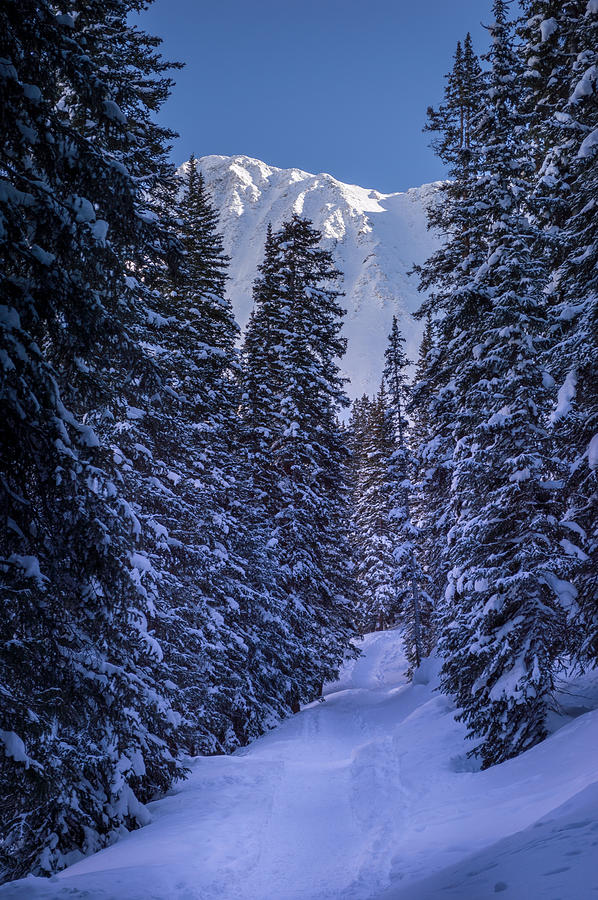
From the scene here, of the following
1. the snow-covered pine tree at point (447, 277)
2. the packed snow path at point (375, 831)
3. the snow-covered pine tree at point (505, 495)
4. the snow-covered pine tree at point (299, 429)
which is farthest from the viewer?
the snow-covered pine tree at point (299, 429)

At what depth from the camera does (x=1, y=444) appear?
5309 millimetres

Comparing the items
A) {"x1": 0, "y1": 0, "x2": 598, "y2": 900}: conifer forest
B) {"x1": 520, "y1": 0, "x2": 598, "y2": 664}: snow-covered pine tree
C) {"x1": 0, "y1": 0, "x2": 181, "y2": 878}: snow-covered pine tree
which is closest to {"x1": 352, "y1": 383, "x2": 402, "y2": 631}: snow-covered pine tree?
{"x1": 0, "y1": 0, "x2": 598, "y2": 900}: conifer forest

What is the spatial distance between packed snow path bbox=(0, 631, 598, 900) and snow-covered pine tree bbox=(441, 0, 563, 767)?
107 centimetres

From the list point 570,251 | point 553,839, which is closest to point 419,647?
point 570,251

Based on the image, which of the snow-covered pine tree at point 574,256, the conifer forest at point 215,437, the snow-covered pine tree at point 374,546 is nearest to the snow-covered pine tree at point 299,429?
the conifer forest at point 215,437

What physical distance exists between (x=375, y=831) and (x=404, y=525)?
64.7ft

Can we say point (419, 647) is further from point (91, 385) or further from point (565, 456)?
point (91, 385)

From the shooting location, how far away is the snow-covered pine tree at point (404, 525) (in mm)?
27188

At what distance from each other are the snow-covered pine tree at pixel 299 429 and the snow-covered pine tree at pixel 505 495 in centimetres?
852

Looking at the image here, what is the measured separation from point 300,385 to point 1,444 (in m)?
16.4

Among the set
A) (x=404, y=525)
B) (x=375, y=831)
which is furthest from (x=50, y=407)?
(x=404, y=525)

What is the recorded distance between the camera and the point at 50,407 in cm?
566

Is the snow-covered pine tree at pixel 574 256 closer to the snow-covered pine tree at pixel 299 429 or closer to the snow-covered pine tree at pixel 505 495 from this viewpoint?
the snow-covered pine tree at pixel 505 495

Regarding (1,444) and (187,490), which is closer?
(1,444)
